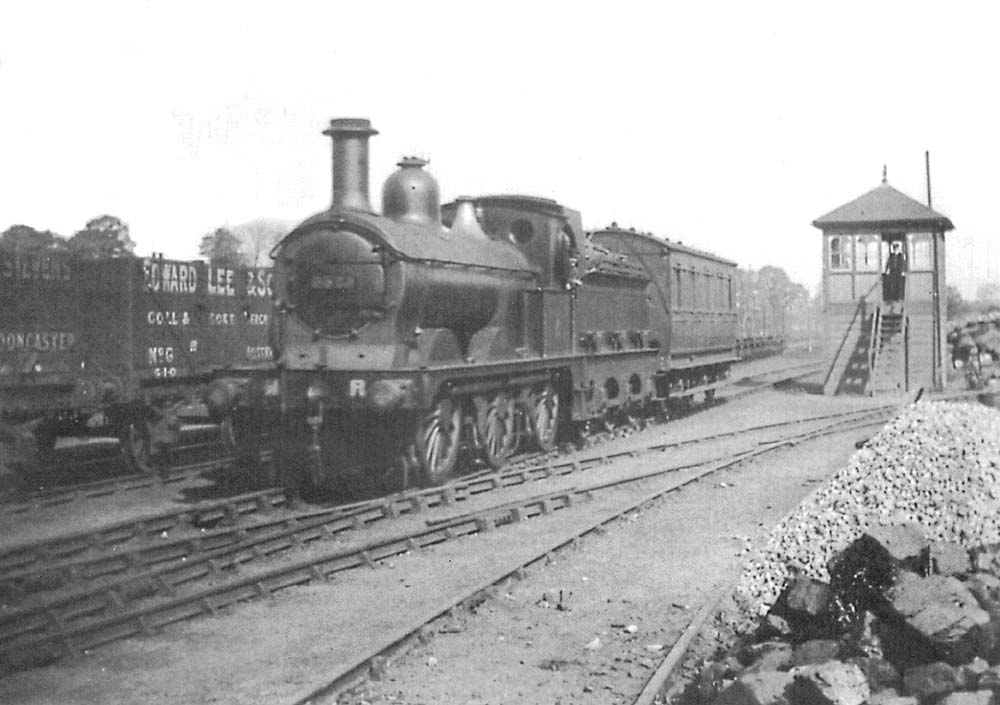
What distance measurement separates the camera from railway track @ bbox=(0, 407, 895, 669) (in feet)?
20.5

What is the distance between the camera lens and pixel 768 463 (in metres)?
14.0

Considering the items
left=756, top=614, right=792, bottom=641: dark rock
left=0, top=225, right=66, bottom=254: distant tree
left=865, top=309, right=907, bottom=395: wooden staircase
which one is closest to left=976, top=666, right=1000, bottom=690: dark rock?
left=756, top=614, right=792, bottom=641: dark rock

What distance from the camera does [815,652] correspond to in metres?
5.34

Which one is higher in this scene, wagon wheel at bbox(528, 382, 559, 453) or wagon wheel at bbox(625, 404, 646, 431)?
wagon wheel at bbox(528, 382, 559, 453)

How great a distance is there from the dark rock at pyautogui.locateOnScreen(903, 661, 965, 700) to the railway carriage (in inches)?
311

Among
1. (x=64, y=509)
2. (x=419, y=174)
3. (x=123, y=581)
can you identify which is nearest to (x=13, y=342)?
(x=64, y=509)

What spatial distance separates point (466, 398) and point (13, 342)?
5.26m

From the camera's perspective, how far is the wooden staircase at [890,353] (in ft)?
82.4

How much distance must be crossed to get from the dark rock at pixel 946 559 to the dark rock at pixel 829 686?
152 cm

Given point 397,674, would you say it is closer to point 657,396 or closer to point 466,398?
point 466,398

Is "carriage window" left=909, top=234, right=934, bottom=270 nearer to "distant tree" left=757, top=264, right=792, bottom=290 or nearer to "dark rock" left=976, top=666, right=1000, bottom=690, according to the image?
"dark rock" left=976, top=666, right=1000, bottom=690

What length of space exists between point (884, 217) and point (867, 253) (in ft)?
3.17

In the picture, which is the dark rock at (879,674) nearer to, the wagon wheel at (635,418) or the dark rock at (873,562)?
the dark rock at (873,562)

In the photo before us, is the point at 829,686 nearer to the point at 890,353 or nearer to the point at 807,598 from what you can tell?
the point at 807,598
